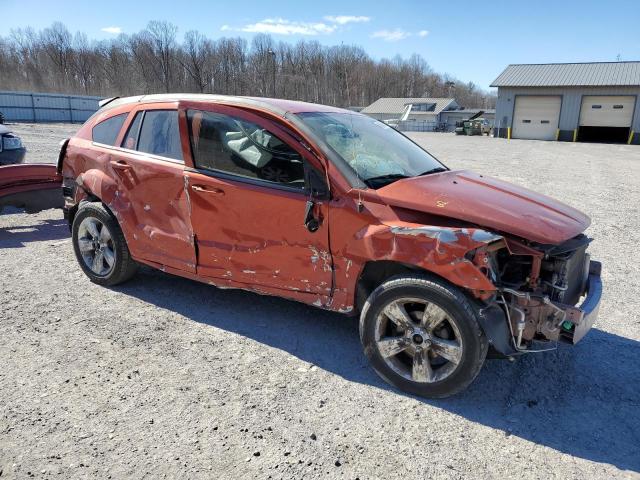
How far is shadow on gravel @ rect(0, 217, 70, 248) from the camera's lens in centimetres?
654

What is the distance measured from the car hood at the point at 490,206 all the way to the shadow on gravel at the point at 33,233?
5.47 metres

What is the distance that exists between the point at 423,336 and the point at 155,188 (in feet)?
8.49

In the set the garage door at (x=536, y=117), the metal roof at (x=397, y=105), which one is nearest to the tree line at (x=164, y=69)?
the metal roof at (x=397, y=105)

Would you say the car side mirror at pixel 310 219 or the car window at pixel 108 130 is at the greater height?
the car window at pixel 108 130

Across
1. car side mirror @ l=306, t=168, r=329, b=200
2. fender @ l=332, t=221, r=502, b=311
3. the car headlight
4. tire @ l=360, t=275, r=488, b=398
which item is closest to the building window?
the car headlight

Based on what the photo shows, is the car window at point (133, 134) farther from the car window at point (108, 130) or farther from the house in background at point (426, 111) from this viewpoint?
the house in background at point (426, 111)

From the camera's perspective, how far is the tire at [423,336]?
289 cm

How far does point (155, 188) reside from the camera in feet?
13.6

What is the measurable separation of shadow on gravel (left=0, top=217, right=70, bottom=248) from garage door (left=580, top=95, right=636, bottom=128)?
42.6 metres

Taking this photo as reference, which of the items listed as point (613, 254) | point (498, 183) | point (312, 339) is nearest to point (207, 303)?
point (312, 339)

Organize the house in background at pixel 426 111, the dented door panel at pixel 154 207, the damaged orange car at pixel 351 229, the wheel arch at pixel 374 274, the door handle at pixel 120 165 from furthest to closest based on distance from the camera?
the house in background at pixel 426 111 → the door handle at pixel 120 165 → the dented door panel at pixel 154 207 → the wheel arch at pixel 374 274 → the damaged orange car at pixel 351 229

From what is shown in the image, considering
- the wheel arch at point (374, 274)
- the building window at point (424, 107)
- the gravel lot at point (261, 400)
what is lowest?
the gravel lot at point (261, 400)

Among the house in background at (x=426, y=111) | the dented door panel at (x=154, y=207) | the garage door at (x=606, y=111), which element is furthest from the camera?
the house in background at (x=426, y=111)

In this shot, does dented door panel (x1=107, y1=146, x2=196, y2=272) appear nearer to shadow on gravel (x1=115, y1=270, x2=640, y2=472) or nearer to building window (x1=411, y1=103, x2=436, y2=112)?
shadow on gravel (x1=115, y1=270, x2=640, y2=472)
